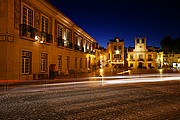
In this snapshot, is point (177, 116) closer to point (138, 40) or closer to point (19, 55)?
point (19, 55)

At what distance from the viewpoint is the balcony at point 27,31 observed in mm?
18217

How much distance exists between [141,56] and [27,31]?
5611 cm

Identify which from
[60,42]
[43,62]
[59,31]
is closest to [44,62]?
[43,62]

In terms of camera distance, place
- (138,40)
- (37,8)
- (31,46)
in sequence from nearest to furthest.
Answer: (31,46), (37,8), (138,40)

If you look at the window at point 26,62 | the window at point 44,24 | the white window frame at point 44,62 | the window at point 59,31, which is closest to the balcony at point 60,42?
the window at point 59,31

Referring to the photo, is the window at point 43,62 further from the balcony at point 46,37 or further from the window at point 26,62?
the window at point 26,62

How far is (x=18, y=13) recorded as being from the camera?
58.6 ft

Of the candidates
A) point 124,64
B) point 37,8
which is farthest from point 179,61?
point 37,8

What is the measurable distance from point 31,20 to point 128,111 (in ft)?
53.5

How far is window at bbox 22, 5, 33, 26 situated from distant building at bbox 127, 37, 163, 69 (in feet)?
176

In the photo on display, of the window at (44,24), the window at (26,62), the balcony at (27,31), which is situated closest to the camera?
the balcony at (27,31)

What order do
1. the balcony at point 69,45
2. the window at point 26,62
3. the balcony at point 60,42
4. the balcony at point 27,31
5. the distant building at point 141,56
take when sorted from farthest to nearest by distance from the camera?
the distant building at point 141,56
the balcony at point 69,45
the balcony at point 60,42
the window at point 26,62
the balcony at point 27,31

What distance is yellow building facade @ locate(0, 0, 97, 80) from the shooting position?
651 inches

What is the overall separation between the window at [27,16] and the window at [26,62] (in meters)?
3.15
